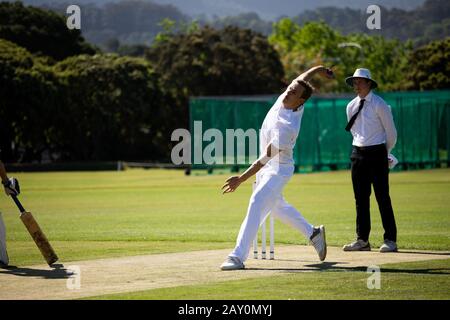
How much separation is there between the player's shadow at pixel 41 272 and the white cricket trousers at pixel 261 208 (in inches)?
84.0

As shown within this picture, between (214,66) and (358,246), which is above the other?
(214,66)

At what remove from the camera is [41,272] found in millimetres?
12609

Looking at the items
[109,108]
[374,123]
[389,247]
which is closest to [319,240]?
[389,247]

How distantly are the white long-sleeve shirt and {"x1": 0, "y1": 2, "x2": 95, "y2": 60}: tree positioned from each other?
7826cm

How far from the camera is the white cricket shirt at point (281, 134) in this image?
12.5 m

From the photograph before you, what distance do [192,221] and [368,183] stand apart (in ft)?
24.8

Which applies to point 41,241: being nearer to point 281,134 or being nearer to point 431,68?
point 281,134

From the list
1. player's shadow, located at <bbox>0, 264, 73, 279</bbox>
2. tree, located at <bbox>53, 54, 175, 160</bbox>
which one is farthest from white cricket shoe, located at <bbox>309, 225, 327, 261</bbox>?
tree, located at <bbox>53, 54, 175, 160</bbox>

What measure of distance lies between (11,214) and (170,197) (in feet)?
24.6

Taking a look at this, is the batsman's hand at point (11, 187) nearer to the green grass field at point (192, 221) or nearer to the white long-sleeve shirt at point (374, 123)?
the green grass field at point (192, 221)

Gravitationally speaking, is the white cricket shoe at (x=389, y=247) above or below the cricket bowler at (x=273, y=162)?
below

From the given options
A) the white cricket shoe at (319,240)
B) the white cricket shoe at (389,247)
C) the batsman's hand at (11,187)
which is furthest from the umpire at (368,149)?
the batsman's hand at (11,187)

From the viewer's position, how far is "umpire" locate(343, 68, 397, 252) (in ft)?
48.1

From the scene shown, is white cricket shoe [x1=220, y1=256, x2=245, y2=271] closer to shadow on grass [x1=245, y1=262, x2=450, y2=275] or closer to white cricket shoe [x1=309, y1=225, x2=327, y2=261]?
shadow on grass [x1=245, y1=262, x2=450, y2=275]
